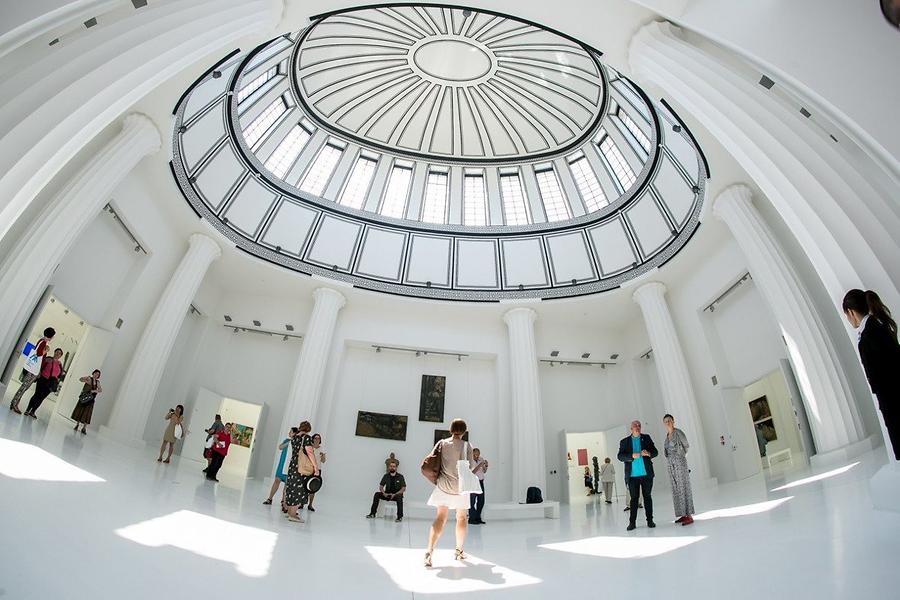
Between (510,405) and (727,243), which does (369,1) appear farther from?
(510,405)

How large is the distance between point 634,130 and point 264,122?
11068 mm

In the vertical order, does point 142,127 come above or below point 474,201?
below

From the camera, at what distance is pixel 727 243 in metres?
11.2

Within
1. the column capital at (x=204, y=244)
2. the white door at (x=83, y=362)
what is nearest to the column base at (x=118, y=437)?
the white door at (x=83, y=362)

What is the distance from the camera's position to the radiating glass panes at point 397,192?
1611 cm

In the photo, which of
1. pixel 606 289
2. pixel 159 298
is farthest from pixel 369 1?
pixel 606 289

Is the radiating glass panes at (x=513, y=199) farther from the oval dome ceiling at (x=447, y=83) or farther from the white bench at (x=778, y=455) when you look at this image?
the white bench at (x=778, y=455)

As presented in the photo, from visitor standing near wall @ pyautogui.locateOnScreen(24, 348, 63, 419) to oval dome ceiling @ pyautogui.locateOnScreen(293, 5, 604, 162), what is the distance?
10.0m

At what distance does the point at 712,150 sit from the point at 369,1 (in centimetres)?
697

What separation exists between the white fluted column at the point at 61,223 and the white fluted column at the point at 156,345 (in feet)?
10.8

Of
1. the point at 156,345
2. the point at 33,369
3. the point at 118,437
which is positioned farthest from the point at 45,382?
the point at 156,345

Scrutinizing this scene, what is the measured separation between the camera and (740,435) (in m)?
10.8

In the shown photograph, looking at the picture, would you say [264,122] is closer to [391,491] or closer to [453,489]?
[391,491]

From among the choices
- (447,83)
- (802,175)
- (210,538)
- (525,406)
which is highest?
(447,83)
